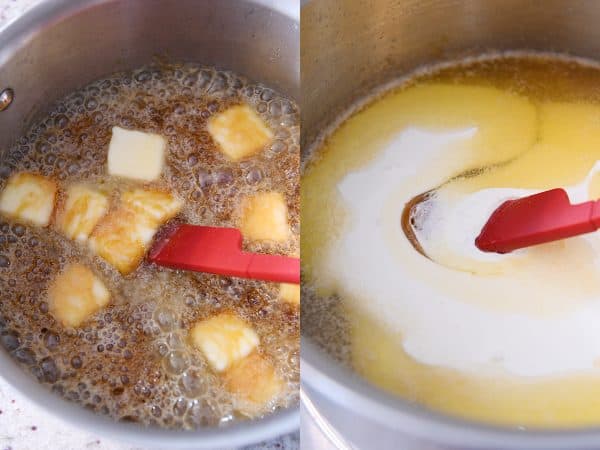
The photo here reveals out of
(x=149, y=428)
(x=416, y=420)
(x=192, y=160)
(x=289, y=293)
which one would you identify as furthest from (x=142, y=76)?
(x=416, y=420)

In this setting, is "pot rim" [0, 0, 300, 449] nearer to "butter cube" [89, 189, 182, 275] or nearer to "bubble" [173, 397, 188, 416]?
"bubble" [173, 397, 188, 416]

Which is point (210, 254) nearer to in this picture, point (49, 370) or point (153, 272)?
point (153, 272)

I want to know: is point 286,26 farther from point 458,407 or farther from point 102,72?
point 458,407

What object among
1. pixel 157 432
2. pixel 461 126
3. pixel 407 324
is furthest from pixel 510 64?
pixel 157 432

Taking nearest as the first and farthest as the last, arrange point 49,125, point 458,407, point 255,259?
point 458,407, point 255,259, point 49,125

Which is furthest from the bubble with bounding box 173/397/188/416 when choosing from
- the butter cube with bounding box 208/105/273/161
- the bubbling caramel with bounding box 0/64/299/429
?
the butter cube with bounding box 208/105/273/161

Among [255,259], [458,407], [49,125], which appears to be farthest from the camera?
[49,125]
